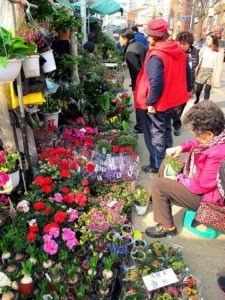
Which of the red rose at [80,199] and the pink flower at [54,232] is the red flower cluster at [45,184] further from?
the pink flower at [54,232]

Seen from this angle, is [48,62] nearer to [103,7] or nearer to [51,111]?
[51,111]

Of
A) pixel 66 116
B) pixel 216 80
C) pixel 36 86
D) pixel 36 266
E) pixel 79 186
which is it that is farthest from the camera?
pixel 216 80

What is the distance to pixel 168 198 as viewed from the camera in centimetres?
266

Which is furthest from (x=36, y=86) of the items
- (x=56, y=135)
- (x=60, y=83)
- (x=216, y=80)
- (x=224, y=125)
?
(x=216, y=80)

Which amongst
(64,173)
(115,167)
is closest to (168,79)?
(115,167)

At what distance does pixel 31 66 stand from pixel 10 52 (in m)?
0.44

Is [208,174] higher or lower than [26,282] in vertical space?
higher

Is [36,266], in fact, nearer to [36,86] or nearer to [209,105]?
[36,86]

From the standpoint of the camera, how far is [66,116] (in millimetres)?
4875

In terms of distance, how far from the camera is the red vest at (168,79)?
3.40 metres

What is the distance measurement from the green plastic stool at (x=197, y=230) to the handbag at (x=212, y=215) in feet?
1.70

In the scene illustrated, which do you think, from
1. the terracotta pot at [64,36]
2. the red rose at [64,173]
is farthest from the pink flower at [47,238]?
the terracotta pot at [64,36]

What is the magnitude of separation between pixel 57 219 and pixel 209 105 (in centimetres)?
159

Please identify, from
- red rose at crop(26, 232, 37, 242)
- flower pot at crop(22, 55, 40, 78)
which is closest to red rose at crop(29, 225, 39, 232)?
red rose at crop(26, 232, 37, 242)
